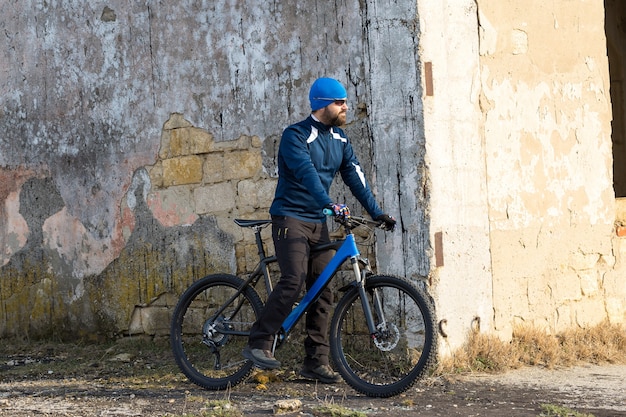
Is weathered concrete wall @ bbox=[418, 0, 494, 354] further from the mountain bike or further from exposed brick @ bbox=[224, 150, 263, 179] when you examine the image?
exposed brick @ bbox=[224, 150, 263, 179]

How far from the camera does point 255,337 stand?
595 centimetres

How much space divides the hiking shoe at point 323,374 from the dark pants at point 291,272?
304 mm

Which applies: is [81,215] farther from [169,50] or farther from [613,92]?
[613,92]

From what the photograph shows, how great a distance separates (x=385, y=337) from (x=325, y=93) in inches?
58.3

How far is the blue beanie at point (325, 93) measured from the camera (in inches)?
232

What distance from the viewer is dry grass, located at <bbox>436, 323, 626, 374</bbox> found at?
6.59m

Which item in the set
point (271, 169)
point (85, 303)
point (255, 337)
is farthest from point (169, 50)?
point (255, 337)

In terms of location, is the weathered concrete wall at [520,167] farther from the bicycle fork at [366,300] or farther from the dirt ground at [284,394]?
the bicycle fork at [366,300]

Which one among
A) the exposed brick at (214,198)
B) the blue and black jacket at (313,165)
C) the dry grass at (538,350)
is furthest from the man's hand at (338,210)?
the exposed brick at (214,198)

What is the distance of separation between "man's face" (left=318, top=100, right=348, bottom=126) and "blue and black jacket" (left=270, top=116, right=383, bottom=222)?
0.14ft

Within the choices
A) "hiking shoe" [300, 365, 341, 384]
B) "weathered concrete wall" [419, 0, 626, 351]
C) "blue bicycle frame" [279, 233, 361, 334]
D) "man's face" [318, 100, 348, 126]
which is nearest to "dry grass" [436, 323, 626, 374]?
"weathered concrete wall" [419, 0, 626, 351]

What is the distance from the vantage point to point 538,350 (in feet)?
22.8

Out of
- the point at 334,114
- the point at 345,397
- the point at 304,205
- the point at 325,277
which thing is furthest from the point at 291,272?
the point at 334,114

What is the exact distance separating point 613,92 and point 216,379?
6.20m
